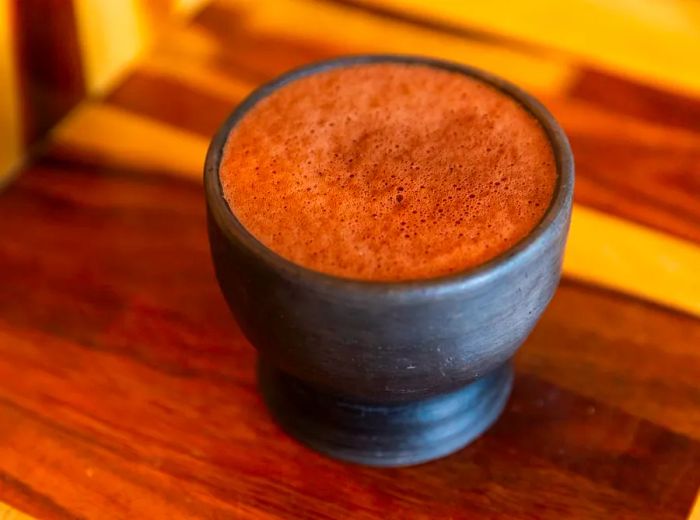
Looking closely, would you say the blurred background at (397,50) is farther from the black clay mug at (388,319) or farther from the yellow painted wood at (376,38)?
the black clay mug at (388,319)


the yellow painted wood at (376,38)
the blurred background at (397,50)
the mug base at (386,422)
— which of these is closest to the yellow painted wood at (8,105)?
the blurred background at (397,50)

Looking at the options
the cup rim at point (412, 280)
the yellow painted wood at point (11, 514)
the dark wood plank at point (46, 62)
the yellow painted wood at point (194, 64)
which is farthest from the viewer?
the yellow painted wood at point (194, 64)

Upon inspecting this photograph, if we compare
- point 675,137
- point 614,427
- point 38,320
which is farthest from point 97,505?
point 675,137

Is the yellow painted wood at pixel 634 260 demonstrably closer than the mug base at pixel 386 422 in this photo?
No

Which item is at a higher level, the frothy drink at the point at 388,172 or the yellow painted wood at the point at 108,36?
the frothy drink at the point at 388,172

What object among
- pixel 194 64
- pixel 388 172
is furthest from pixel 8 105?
pixel 388 172

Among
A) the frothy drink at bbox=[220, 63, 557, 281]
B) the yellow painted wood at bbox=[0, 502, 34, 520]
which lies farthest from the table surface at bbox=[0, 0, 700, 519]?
the frothy drink at bbox=[220, 63, 557, 281]
